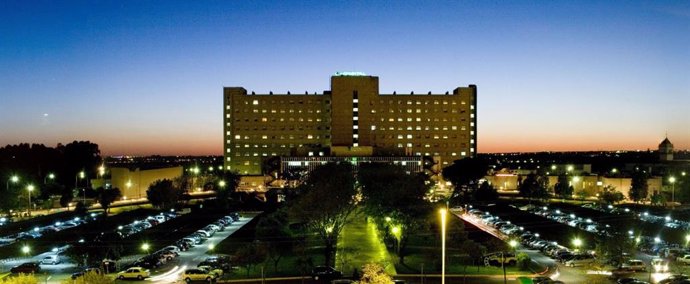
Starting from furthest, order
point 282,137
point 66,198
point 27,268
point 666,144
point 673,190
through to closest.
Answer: point 282,137
point 666,144
point 673,190
point 66,198
point 27,268

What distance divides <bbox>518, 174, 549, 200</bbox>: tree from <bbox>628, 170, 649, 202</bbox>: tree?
11.0 meters

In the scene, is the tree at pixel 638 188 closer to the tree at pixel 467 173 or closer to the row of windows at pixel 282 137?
the tree at pixel 467 173

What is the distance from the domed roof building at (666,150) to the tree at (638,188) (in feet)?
131

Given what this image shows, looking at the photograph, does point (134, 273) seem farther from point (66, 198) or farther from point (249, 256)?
point (66, 198)

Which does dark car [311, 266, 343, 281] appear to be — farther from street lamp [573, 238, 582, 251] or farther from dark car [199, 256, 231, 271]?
street lamp [573, 238, 582, 251]

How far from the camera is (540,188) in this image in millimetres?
79625

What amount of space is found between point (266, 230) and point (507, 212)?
32.6 meters

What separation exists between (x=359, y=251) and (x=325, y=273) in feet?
30.0

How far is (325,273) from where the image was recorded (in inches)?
1267

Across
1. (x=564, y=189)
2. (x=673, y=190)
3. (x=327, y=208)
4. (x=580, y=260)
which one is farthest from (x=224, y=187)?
(x=673, y=190)

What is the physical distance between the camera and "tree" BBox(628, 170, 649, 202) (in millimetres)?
70500

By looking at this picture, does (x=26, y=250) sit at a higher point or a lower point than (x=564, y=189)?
lower

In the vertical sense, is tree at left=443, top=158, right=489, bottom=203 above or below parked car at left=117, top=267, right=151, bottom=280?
above

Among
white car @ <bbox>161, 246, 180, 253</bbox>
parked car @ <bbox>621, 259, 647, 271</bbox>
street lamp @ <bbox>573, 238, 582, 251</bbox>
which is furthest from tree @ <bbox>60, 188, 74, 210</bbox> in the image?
parked car @ <bbox>621, 259, 647, 271</bbox>
